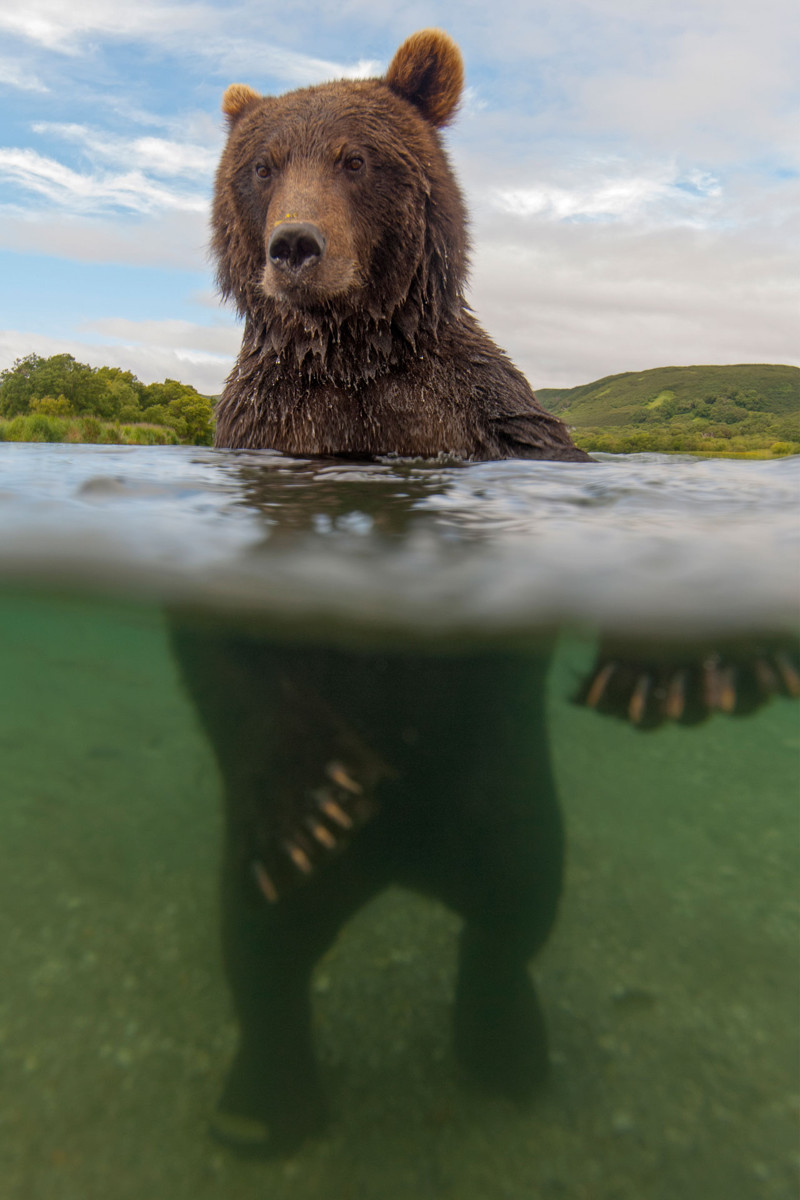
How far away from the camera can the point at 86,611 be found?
409 cm

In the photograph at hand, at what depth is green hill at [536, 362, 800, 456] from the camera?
302ft

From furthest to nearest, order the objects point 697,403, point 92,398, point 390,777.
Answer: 1. point 697,403
2. point 92,398
3. point 390,777

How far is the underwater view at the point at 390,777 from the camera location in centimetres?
307

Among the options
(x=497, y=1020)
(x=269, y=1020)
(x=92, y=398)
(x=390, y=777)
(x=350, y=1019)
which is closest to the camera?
(x=269, y=1020)

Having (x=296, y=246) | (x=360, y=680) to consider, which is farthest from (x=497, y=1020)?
(x=296, y=246)

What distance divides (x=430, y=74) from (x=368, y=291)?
5.94 feet

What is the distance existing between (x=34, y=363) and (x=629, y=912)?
212 feet

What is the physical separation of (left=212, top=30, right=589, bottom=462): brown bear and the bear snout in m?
0.25

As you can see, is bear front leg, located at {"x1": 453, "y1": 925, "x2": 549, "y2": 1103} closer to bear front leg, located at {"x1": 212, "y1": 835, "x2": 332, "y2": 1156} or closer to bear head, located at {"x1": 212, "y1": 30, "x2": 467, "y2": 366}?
Answer: bear front leg, located at {"x1": 212, "y1": 835, "x2": 332, "y2": 1156}

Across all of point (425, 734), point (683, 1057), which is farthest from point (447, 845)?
point (683, 1057)

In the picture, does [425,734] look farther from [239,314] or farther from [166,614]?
[239,314]

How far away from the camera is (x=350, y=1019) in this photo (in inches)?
228

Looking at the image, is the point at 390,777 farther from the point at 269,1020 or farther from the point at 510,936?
the point at 269,1020

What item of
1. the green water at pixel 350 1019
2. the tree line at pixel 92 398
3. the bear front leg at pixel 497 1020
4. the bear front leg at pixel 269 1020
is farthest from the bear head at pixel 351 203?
the tree line at pixel 92 398
